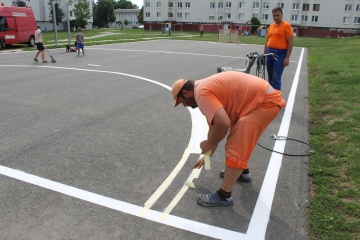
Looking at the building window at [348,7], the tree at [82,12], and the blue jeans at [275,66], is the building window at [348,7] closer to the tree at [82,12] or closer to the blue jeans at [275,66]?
the tree at [82,12]

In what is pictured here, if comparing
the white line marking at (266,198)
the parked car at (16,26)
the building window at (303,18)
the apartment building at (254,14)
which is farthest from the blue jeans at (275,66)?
the building window at (303,18)

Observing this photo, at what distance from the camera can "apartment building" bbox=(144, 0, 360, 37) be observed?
69.8m

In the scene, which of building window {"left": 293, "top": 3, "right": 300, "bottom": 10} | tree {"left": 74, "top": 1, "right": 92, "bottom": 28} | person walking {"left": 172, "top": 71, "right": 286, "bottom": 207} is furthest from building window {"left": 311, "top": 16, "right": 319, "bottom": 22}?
person walking {"left": 172, "top": 71, "right": 286, "bottom": 207}

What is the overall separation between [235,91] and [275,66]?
4.59 meters

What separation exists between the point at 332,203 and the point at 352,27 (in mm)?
78716

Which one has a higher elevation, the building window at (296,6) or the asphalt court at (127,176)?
the building window at (296,6)

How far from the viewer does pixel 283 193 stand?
353 cm

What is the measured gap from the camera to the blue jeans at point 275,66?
23.0 ft

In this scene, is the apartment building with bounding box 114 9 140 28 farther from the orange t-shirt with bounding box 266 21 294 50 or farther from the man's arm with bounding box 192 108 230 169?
the man's arm with bounding box 192 108 230 169

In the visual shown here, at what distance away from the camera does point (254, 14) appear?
76.8 meters

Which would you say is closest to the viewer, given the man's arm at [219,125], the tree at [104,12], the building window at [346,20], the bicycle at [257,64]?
the man's arm at [219,125]

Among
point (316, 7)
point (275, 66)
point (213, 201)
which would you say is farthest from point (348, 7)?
point (213, 201)

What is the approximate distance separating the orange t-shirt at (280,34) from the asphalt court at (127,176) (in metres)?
1.45

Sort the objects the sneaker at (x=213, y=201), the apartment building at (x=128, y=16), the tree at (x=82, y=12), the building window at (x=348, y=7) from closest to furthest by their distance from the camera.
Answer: the sneaker at (x=213, y=201) < the building window at (x=348, y=7) < the tree at (x=82, y=12) < the apartment building at (x=128, y=16)
